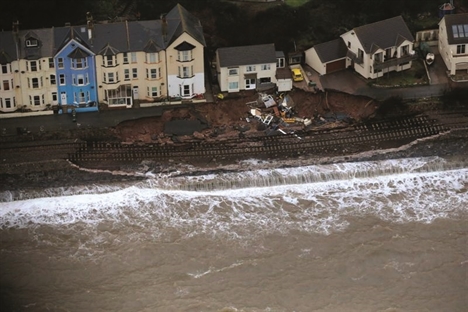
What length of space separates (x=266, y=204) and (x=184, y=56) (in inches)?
459

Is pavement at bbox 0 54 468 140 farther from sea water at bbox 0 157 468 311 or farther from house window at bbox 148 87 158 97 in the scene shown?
sea water at bbox 0 157 468 311

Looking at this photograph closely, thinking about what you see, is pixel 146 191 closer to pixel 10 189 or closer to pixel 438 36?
pixel 10 189

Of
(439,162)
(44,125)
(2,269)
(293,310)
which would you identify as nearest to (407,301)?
(293,310)

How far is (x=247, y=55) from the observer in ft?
201

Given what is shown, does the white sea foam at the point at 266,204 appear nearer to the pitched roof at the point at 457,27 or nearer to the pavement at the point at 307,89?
the pavement at the point at 307,89

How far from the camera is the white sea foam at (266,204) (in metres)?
51.8

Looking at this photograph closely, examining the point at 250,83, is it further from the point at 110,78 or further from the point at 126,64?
the point at 110,78

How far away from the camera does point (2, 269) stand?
4869 cm

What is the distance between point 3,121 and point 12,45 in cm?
461

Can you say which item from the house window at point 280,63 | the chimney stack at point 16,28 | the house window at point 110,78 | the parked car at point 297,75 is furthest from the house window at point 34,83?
the parked car at point 297,75

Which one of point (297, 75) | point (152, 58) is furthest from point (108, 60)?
point (297, 75)

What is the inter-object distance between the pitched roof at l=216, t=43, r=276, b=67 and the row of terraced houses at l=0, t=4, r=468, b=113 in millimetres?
63

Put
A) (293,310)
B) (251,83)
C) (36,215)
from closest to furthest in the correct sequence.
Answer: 1. (293,310)
2. (36,215)
3. (251,83)

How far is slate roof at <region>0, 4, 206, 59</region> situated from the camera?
58.1m
